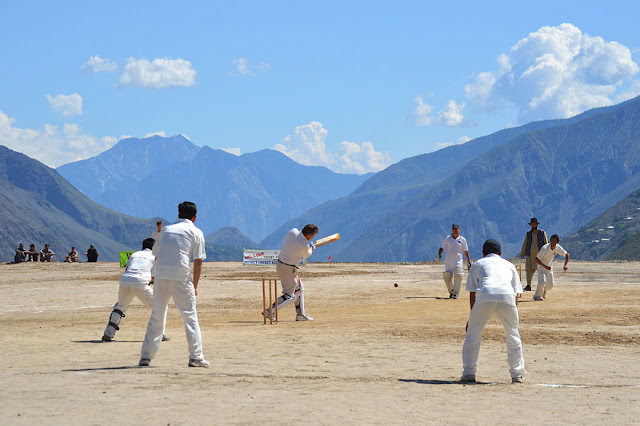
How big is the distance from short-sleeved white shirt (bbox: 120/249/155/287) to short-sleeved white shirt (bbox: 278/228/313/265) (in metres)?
3.42

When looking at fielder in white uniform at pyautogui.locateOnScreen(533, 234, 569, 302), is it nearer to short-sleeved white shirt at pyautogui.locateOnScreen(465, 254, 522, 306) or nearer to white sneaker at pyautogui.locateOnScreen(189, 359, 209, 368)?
short-sleeved white shirt at pyautogui.locateOnScreen(465, 254, 522, 306)

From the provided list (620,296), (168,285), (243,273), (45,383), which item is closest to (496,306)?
(168,285)

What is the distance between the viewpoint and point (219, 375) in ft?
33.7

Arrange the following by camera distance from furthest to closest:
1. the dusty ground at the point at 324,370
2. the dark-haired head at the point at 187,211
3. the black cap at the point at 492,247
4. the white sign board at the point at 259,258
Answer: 1. the white sign board at the point at 259,258
2. the dark-haired head at the point at 187,211
3. the black cap at the point at 492,247
4. the dusty ground at the point at 324,370

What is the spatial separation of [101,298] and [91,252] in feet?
101

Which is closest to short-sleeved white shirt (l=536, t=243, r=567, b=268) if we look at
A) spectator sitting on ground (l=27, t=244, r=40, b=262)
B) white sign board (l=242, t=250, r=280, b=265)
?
white sign board (l=242, t=250, r=280, b=265)

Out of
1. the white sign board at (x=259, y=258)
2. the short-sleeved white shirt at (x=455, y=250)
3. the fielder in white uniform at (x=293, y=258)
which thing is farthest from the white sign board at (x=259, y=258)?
the fielder in white uniform at (x=293, y=258)

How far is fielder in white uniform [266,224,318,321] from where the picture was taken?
16703 millimetres

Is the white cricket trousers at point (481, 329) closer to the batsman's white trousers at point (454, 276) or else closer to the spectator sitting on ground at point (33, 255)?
the batsman's white trousers at point (454, 276)

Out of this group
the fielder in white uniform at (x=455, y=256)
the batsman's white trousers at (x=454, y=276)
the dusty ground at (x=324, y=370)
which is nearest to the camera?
the dusty ground at (x=324, y=370)

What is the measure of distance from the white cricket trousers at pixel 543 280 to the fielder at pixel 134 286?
12.2 m

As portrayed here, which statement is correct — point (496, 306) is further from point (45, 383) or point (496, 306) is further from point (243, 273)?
point (243, 273)

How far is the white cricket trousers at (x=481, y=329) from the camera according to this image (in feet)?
32.8

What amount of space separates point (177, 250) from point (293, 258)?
616cm
